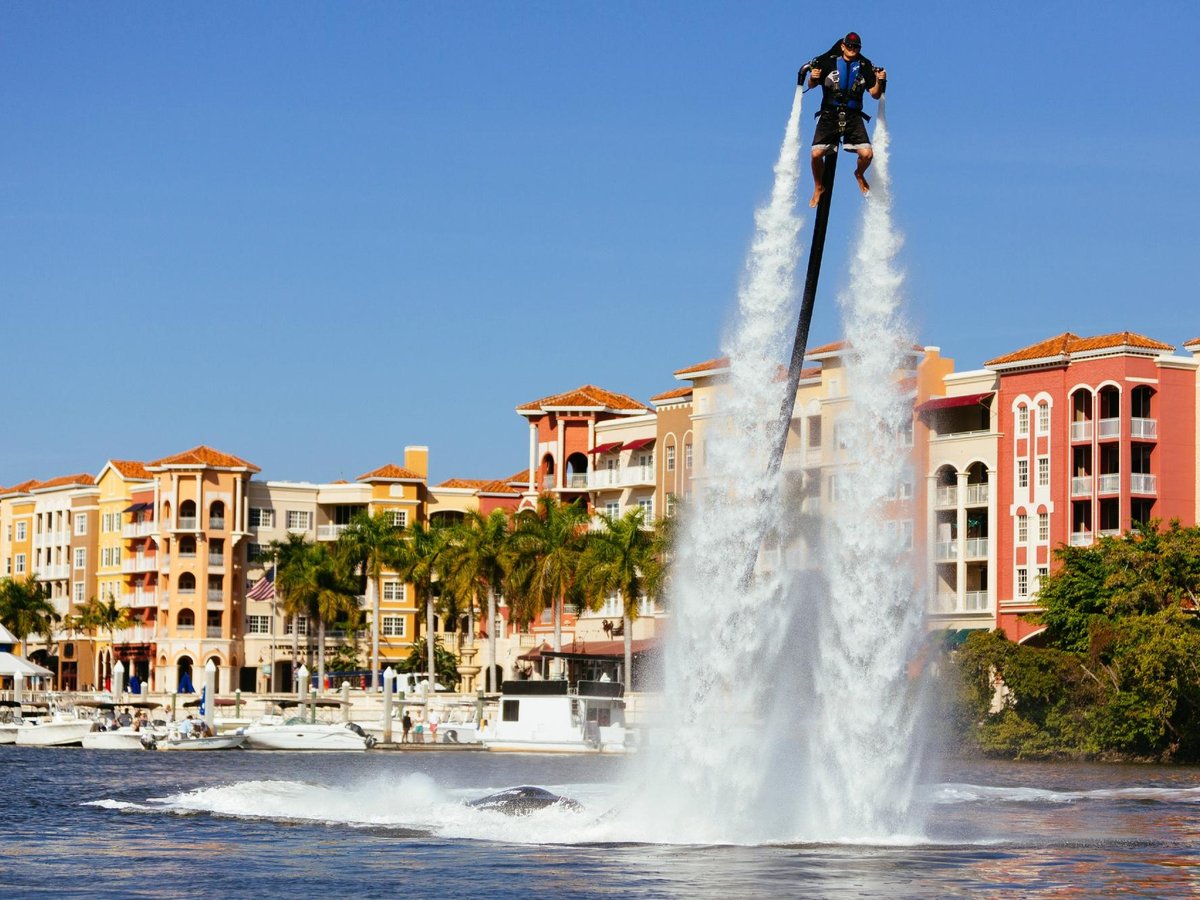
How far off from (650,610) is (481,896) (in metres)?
97.2

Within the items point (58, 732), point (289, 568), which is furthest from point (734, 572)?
point (289, 568)

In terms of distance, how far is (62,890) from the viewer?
1438 inches

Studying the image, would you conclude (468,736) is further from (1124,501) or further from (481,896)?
(481,896)

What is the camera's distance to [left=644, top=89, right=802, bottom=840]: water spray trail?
37969mm

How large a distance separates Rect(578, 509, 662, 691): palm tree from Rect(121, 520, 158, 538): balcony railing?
55.8 m

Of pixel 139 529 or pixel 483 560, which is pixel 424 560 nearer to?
pixel 483 560

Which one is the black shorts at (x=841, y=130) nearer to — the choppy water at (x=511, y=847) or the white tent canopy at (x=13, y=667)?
the choppy water at (x=511, y=847)

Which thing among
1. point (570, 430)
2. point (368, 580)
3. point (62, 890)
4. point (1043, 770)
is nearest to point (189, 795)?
point (62, 890)

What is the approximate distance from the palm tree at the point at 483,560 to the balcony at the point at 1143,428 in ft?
134

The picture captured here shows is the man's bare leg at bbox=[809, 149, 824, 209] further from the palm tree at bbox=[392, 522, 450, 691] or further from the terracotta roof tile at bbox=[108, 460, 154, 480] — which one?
the terracotta roof tile at bbox=[108, 460, 154, 480]

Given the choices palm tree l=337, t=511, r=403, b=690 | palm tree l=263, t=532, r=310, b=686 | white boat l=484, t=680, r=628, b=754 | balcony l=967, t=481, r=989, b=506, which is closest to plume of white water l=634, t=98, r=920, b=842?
white boat l=484, t=680, r=628, b=754

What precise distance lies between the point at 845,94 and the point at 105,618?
141001 mm

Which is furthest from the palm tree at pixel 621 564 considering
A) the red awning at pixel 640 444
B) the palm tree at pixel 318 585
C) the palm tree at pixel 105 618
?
Result: the palm tree at pixel 105 618

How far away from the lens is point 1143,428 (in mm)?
104375
